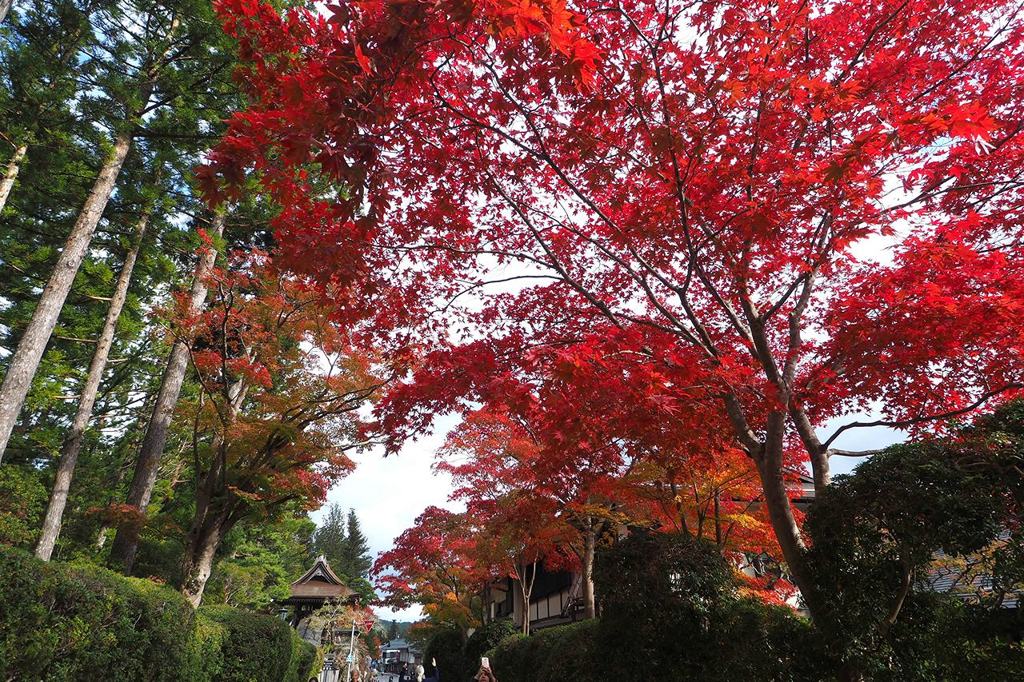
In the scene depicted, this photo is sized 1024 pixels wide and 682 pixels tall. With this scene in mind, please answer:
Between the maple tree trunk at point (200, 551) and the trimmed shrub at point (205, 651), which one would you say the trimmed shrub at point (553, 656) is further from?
the maple tree trunk at point (200, 551)

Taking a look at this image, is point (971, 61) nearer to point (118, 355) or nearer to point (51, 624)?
point (51, 624)

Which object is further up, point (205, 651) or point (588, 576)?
point (588, 576)

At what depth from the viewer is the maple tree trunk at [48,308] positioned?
9609 millimetres

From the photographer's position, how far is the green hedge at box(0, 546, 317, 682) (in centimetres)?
521

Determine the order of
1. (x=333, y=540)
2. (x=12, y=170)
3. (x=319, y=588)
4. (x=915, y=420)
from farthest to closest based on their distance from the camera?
(x=333, y=540) < (x=319, y=588) < (x=12, y=170) < (x=915, y=420)

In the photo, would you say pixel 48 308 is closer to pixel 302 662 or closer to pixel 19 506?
pixel 19 506

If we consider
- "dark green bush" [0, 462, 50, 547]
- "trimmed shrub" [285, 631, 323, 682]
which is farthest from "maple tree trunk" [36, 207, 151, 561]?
"trimmed shrub" [285, 631, 323, 682]

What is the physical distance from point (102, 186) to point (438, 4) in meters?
11.4

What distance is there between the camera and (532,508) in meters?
11.1

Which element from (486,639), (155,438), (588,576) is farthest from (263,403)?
(486,639)

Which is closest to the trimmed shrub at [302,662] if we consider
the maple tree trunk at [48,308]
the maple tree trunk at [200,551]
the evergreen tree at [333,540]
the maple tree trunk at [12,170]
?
the maple tree trunk at [200,551]

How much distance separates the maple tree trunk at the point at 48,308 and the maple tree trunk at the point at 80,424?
230cm

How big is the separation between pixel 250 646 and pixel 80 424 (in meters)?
6.22

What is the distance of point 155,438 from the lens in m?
13.3
